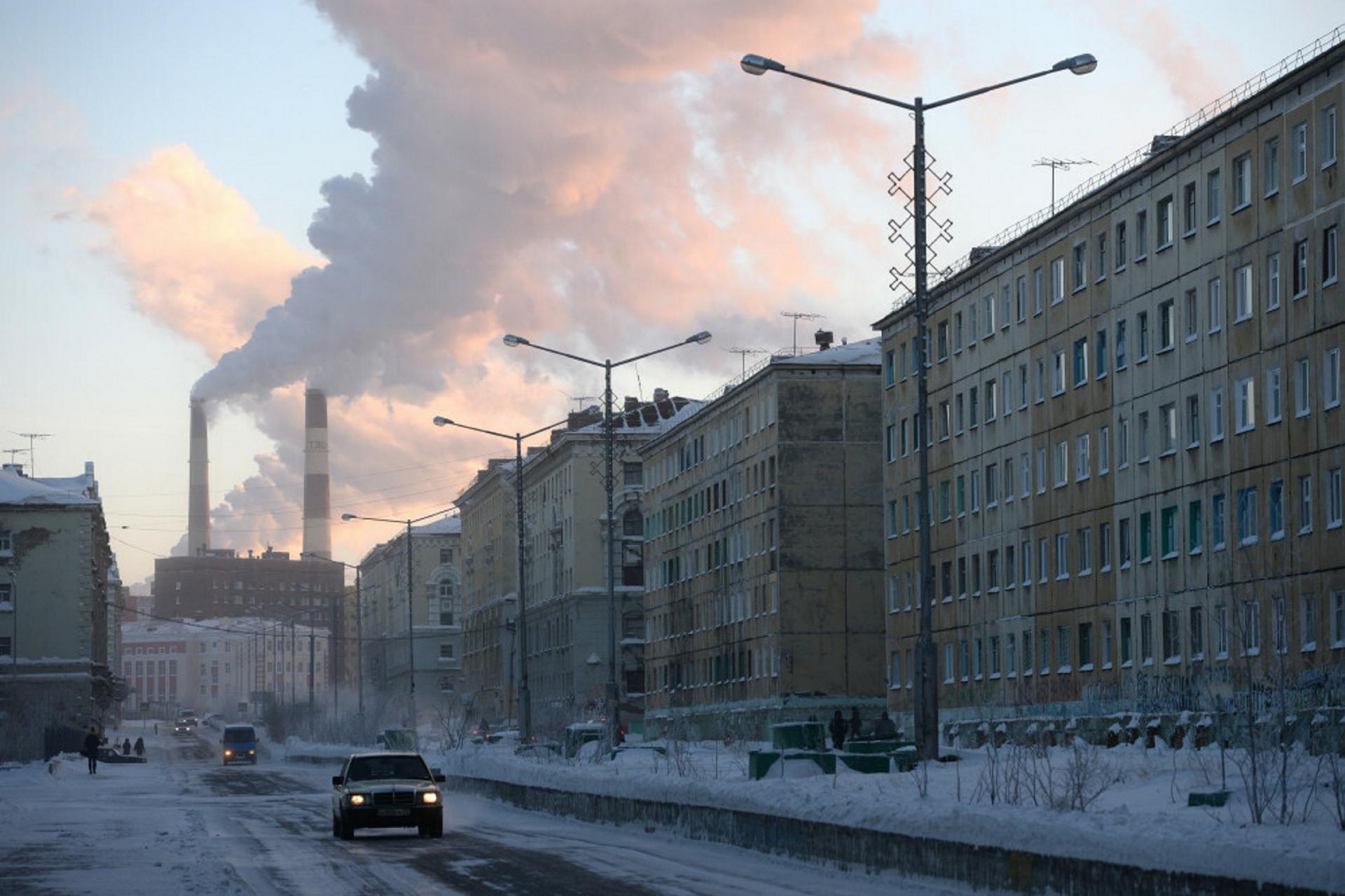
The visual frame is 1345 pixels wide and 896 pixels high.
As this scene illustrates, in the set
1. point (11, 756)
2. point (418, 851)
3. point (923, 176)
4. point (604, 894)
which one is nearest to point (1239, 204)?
point (923, 176)

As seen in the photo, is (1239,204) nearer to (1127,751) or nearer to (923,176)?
(1127,751)

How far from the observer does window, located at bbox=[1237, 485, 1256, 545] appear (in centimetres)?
5562

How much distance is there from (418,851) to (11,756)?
2668 inches

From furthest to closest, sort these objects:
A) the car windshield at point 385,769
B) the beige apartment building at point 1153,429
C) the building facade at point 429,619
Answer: the building facade at point 429,619 → the beige apartment building at point 1153,429 → the car windshield at point 385,769

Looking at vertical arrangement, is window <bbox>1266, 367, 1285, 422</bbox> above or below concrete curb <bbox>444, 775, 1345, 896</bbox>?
above

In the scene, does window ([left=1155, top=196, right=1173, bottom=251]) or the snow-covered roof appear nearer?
window ([left=1155, top=196, right=1173, bottom=251])

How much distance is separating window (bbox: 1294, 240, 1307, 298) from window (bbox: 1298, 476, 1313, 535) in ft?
14.8

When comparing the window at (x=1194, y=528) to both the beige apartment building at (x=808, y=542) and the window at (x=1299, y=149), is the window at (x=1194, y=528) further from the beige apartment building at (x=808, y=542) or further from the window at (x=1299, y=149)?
the beige apartment building at (x=808, y=542)

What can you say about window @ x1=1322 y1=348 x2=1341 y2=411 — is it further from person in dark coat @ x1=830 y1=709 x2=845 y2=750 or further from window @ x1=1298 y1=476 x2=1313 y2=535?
person in dark coat @ x1=830 y1=709 x2=845 y2=750

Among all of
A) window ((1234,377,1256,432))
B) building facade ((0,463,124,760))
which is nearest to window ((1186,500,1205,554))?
window ((1234,377,1256,432))

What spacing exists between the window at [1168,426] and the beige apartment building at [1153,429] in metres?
0.07

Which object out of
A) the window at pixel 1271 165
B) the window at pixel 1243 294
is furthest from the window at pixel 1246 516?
the window at pixel 1271 165

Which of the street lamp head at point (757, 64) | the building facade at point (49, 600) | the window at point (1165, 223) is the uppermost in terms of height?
the window at point (1165, 223)

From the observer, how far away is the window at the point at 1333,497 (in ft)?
170
